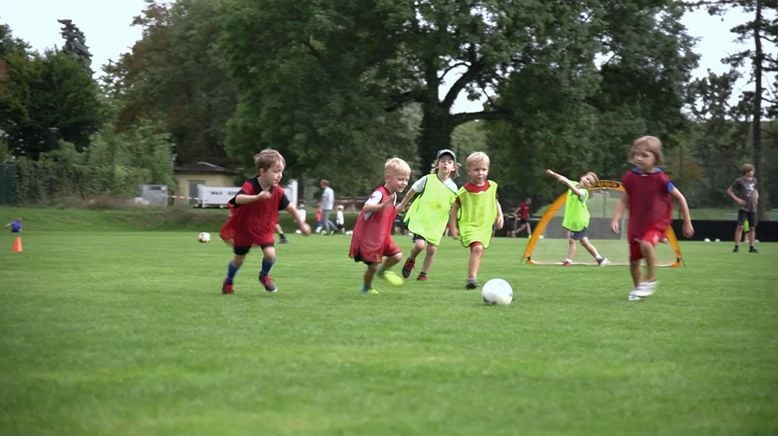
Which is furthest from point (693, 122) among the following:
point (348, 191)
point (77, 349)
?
point (77, 349)

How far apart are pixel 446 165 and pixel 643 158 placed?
3.56m

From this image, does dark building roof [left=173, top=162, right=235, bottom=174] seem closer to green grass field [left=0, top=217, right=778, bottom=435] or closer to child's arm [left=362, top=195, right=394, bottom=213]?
green grass field [left=0, top=217, right=778, bottom=435]

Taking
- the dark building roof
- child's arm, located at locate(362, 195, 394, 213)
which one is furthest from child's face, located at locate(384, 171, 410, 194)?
the dark building roof

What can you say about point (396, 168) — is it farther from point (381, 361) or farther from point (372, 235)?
point (381, 361)

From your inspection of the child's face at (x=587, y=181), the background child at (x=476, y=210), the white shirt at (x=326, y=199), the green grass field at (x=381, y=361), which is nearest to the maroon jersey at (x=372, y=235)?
the green grass field at (x=381, y=361)

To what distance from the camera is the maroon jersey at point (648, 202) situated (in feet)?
38.8

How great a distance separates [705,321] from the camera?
979cm

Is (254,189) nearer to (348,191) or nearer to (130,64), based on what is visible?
(348,191)

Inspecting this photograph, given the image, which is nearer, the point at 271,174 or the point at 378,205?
the point at 271,174

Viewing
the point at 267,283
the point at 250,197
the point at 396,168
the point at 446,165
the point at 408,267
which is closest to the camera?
the point at 250,197

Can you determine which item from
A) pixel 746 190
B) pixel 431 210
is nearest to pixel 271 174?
pixel 431 210

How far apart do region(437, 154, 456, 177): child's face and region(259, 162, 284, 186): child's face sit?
11.4 ft

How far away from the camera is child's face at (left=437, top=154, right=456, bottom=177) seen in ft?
48.8

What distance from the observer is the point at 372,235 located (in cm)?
1222
